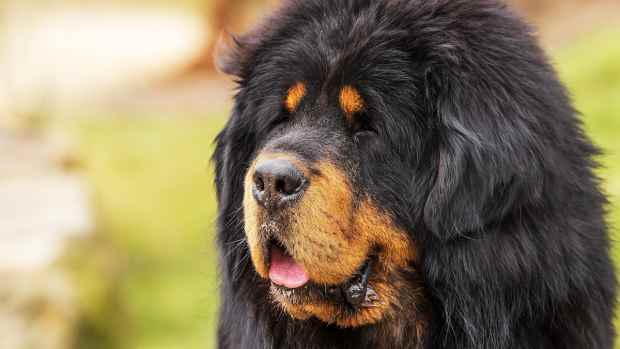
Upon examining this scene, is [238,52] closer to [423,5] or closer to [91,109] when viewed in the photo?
[423,5]

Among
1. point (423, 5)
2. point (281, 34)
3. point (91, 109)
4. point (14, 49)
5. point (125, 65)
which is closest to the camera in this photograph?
point (423, 5)

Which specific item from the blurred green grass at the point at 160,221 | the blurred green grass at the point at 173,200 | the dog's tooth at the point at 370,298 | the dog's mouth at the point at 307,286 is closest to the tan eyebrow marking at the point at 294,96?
the dog's mouth at the point at 307,286

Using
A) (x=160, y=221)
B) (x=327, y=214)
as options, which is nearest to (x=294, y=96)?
(x=327, y=214)

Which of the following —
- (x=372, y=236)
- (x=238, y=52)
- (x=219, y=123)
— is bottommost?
(x=219, y=123)

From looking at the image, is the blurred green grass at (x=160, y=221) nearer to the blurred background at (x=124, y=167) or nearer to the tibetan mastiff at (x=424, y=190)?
the blurred background at (x=124, y=167)

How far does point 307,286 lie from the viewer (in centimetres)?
284

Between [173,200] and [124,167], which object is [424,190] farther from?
[124,167]

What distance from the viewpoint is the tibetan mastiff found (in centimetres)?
270

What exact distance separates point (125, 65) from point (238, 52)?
14705mm

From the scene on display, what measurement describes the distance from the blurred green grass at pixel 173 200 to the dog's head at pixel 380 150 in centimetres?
224

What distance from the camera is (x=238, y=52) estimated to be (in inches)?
129

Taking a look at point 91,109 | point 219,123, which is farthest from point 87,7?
point 219,123

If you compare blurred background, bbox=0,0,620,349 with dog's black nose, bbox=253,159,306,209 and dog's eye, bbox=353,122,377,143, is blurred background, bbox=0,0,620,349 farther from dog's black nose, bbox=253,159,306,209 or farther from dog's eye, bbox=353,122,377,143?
dog's black nose, bbox=253,159,306,209

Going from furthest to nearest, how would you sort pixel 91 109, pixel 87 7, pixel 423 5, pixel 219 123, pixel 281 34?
pixel 87 7
pixel 91 109
pixel 219 123
pixel 281 34
pixel 423 5
